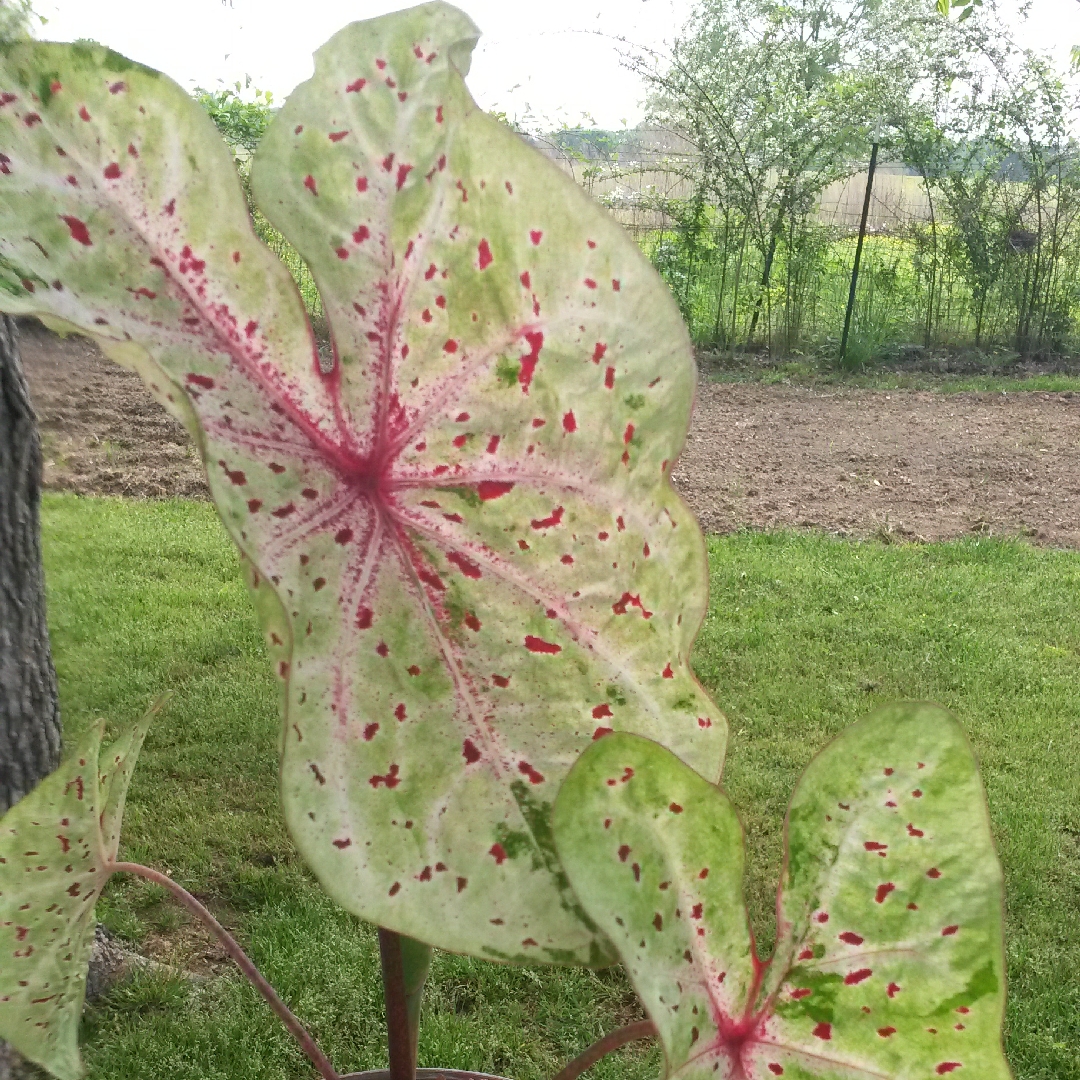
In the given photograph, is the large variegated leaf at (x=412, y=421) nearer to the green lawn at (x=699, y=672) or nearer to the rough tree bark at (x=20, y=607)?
the rough tree bark at (x=20, y=607)

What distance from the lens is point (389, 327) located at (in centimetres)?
40

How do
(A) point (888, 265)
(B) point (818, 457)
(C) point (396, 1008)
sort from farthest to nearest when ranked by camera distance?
(A) point (888, 265) → (B) point (818, 457) → (C) point (396, 1008)

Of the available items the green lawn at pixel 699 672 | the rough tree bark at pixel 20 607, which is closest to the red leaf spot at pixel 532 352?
the rough tree bark at pixel 20 607

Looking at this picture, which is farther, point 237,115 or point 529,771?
point 237,115

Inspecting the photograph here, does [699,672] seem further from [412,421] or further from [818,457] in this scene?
[412,421]

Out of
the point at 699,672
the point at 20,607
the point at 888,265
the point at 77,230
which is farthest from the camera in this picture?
the point at 888,265

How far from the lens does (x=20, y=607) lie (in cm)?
159

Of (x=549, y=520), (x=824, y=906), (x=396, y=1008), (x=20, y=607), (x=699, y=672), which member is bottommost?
(x=699, y=672)

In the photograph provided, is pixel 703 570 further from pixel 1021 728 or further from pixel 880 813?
pixel 1021 728

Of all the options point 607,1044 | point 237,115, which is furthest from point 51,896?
point 237,115

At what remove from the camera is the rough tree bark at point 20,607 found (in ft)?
4.91

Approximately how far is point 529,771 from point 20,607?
144cm

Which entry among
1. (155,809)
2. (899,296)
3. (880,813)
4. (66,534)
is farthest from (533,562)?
(899,296)

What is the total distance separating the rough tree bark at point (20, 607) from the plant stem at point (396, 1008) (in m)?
1.25
